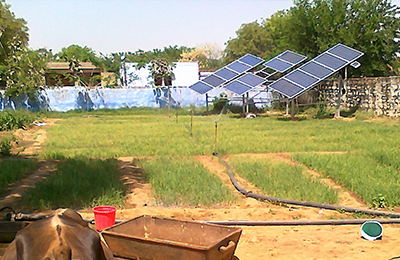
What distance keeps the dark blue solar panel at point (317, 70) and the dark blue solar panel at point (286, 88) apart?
1529 millimetres

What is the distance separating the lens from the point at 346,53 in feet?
83.3

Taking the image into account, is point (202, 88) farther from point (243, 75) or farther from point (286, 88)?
point (286, 88)

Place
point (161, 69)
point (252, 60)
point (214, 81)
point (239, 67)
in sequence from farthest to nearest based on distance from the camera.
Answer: point (161, 69)
point (252, 60)
point (239, 67)
point (214, 81)

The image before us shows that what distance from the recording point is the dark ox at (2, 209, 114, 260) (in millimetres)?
2523

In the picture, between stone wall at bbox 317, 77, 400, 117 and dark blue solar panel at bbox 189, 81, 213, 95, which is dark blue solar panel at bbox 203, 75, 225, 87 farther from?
stone wall at bbox 317, 77, 400, 117

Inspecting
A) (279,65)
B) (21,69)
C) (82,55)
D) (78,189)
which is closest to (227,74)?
(279,65)

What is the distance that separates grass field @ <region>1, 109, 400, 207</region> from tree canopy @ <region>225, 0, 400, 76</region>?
831 cm

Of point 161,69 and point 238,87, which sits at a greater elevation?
point 161,69

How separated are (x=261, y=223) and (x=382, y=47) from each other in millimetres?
25006

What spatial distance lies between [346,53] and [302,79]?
2.98 meters

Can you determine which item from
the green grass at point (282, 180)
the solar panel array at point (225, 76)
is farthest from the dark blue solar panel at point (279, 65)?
the green grass at point (282, 180)

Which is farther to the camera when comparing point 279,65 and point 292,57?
point 292,57

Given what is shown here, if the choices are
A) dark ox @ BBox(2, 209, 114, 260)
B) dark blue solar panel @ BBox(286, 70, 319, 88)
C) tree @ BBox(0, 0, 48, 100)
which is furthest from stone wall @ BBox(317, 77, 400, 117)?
dark ox @ BBox(2, 209, 114, 260)

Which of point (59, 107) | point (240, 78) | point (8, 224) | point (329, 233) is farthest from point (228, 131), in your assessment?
point (59, 107)
